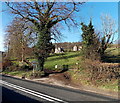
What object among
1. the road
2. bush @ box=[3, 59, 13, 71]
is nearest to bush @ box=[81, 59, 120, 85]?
the road

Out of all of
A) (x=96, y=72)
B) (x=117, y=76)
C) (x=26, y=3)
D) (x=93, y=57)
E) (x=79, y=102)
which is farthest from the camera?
(x=26, y=3)

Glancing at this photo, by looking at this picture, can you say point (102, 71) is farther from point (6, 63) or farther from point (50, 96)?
point (6, 63)

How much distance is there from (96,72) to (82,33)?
1624 centimetres

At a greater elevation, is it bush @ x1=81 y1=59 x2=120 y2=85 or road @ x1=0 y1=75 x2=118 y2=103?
bush @ x1=81 y1=59 x2=120 y2=85

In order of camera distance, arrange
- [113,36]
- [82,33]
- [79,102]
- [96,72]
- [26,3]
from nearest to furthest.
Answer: [79,102] < [96,72] < [26,3] < [113,36] < [82,33]

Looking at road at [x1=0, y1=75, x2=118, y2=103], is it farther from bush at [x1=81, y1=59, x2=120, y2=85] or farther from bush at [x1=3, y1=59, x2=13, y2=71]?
bush at [x1=3, y1=59, x2=13, y2=71]

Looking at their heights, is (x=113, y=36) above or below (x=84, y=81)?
above

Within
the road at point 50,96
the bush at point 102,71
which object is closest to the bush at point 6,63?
the bush at point 102,71

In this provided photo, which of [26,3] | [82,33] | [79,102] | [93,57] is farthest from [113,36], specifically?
[79,102]

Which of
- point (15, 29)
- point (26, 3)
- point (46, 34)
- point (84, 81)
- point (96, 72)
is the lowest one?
point (84, 81)

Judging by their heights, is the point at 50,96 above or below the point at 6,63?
below

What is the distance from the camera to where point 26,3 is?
18.5 meters

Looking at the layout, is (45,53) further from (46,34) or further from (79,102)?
(79,102)

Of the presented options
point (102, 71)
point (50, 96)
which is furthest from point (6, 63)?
point (50, 96)
